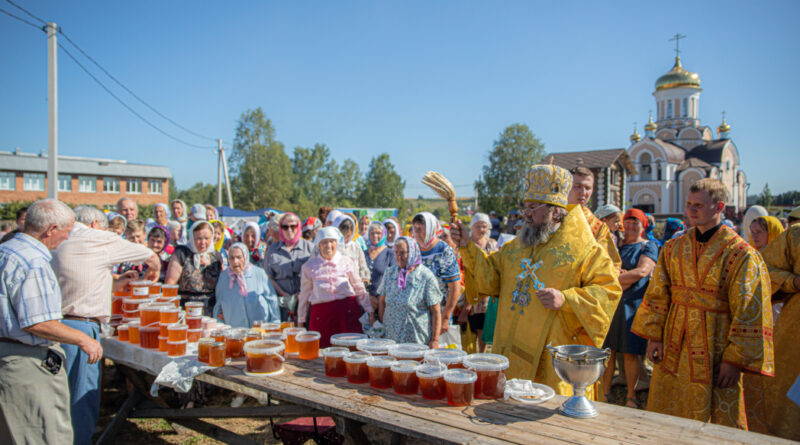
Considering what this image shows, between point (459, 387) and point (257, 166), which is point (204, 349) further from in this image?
point (257, 166)

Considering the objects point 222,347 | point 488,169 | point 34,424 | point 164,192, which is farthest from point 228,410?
point 164,192

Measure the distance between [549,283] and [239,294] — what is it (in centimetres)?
300

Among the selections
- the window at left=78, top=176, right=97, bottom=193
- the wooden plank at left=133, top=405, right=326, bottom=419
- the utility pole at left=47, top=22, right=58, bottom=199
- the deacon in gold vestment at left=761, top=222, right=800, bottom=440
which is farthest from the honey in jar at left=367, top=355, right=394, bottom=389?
the window at left=78, top=176, right=97, bottom=193

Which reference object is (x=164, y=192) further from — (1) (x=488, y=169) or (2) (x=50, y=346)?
(2) (x=50, y=346)

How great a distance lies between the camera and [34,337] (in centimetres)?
291

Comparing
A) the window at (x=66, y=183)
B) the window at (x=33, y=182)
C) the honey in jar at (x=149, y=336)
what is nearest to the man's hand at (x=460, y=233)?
the honey in jar at (x=149, y=336)

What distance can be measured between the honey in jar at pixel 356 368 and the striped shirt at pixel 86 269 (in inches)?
84.3

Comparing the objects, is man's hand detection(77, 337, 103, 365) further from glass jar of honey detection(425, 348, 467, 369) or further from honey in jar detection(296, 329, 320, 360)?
A: glass jar of honey detection(425, 348, 467, 369)

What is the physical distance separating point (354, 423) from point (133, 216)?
17.9 feet

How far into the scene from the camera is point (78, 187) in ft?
145

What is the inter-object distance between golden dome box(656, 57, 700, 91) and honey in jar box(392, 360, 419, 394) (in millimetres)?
57353

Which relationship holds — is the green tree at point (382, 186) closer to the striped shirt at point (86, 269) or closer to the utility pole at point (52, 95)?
the utility pole at point (52, 95)

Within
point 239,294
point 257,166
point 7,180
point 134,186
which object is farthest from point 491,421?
point 134,186

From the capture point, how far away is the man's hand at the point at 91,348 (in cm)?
304
